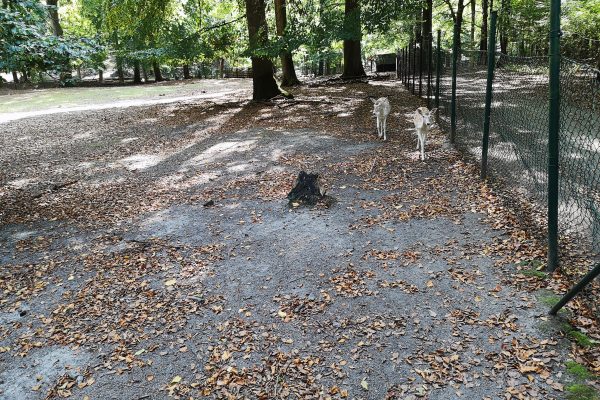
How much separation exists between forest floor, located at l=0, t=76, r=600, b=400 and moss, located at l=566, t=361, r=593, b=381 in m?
0.01

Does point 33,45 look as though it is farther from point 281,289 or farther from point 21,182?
point 281,289

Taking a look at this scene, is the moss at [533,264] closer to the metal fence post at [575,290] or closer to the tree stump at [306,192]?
the metal fence post at [575,290]

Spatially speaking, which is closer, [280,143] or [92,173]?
[92,173]

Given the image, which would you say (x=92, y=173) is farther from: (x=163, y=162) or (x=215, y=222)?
(x=215, y=222)

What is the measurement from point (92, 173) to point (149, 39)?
276 inches

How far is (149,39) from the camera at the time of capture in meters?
15.2

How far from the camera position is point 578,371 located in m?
3.28

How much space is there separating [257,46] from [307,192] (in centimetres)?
837

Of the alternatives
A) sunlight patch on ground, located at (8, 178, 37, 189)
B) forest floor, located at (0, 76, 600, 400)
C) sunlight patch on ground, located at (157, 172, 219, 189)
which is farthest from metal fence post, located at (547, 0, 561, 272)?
sunlight patch on ground, located at (8, 178, 37, 189)

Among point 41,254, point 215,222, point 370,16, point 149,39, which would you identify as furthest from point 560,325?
point 149,39

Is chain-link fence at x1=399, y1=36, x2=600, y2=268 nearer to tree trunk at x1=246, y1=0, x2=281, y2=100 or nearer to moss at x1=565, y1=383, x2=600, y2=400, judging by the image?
moss at x1=565, y1=383, x2=600, y2=400

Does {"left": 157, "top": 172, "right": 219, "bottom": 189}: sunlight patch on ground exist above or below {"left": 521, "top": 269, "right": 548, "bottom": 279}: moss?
above

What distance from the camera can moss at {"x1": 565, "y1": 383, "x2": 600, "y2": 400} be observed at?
3.05 metres

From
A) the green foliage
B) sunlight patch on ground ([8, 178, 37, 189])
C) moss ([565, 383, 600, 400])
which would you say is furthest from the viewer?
sunlight patch on ground ([8, 178, 37, 189])
